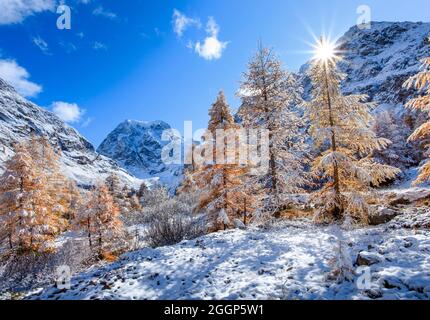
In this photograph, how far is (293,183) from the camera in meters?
15.6

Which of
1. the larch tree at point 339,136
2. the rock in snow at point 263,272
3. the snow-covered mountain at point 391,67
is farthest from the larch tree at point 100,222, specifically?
the snow-covered mountain at point 391,67

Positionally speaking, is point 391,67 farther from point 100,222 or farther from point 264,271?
point 264,271

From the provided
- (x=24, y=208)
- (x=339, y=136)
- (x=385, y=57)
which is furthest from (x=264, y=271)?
(x=385, y=57)

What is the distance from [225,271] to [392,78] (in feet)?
339

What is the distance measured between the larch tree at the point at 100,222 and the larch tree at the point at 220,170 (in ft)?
28.2

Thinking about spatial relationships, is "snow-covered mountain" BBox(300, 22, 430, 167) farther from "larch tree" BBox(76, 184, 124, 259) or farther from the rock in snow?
"larch tree" BBox(76, 184, 124, 259)

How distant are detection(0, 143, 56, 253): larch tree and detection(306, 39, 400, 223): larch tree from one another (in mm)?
21003

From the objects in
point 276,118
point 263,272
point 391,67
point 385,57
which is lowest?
point 263,272

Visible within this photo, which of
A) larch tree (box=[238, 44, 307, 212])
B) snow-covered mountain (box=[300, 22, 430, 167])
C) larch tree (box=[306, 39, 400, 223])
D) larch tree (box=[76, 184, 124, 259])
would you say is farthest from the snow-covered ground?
snow-covered mountain (box=[300, 22, 430, 167])

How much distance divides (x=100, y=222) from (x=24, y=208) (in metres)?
5.70

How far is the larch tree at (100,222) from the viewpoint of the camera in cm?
2192

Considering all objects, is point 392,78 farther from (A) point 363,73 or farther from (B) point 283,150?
(B) point 283,150

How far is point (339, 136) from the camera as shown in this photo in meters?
13.7

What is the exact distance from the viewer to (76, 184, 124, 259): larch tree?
21.9 metres
